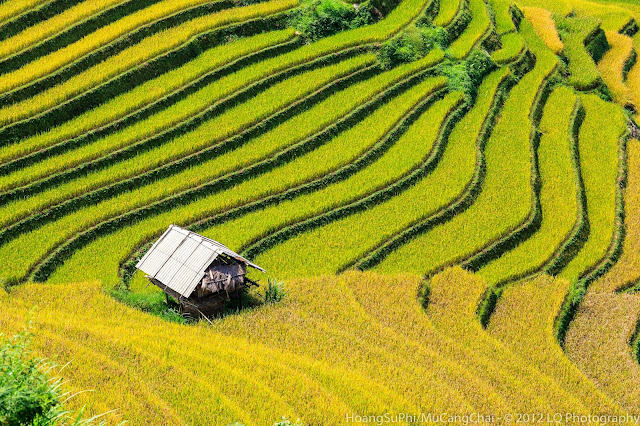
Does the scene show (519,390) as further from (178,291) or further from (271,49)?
(271,49)

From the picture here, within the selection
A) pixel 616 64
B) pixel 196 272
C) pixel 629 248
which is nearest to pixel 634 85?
pixel 616 64

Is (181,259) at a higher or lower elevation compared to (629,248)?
higher

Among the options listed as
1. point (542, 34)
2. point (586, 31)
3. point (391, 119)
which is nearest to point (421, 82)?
point (391, 119)

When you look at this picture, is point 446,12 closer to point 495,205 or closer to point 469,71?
point 469,71

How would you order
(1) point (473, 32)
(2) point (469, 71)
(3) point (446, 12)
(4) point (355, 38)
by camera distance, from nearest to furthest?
(4) point (355, 38)
(2) point (469, 71)
(1) point (473, 32)
(3) point (446, 12)

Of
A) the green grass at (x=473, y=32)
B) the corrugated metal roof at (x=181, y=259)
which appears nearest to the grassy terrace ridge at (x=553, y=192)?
the green grass at (x=473, y=32)

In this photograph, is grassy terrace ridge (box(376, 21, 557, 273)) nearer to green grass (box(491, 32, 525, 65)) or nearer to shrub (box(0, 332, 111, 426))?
green grass (box(491, 32, 525, 65))

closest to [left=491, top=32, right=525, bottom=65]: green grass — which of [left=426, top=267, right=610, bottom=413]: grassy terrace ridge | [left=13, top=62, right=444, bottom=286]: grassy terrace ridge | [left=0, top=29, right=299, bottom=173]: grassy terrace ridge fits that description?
[left=13, top=62, right=444, bottom=286]: grassy terrace ridge

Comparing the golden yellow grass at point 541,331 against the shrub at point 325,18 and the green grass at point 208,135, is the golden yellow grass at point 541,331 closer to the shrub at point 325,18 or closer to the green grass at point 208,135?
the green grass at point 208,135
